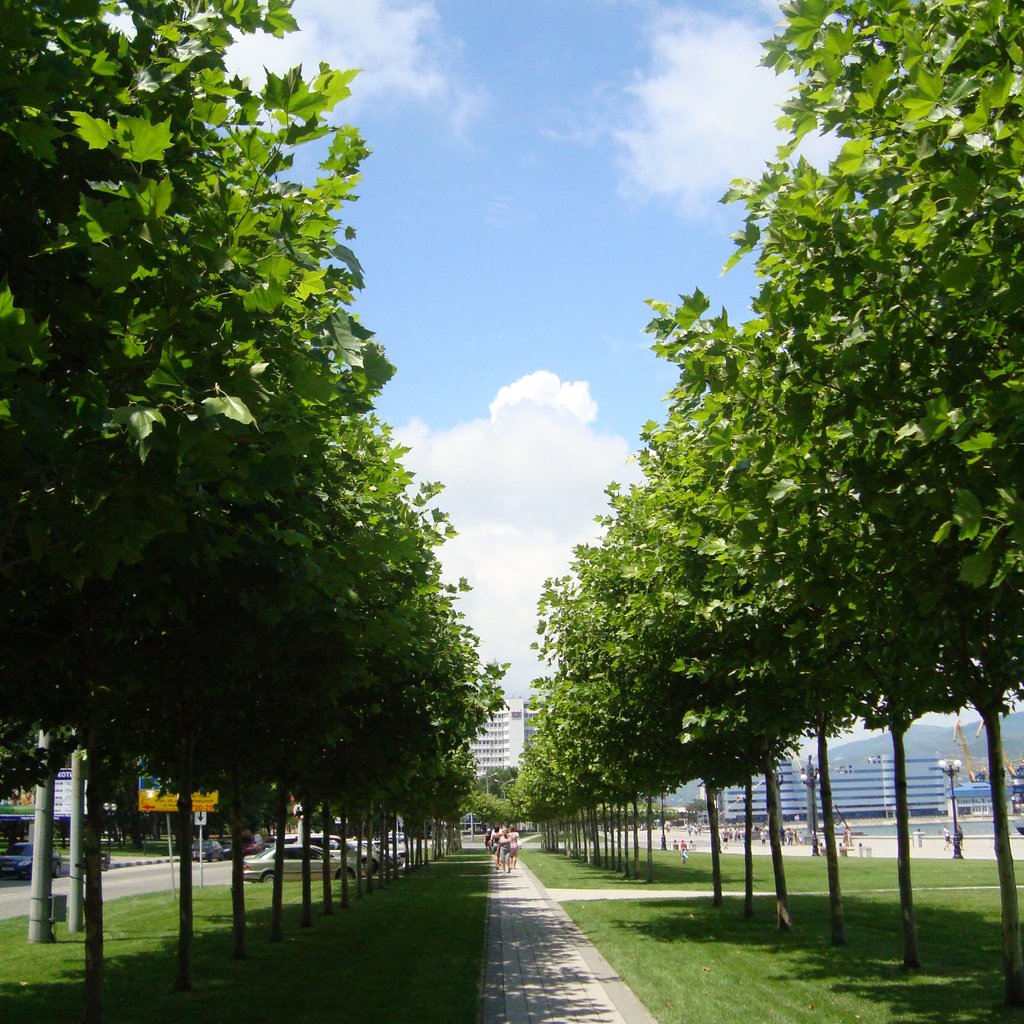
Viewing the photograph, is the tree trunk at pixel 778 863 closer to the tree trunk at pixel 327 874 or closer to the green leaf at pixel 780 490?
the tree trunk at pixel 327 874

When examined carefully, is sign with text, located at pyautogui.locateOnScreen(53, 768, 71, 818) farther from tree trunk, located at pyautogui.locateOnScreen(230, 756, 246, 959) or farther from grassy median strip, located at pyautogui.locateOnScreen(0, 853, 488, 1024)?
tree trunk, located at pyautogui.locateOnScreen(230, 756, 246, 959)

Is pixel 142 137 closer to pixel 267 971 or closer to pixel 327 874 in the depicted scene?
pixel 267 971

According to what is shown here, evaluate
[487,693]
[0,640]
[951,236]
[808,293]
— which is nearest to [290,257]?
[808,293]

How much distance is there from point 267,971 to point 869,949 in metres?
8.01

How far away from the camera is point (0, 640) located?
838 centimetres

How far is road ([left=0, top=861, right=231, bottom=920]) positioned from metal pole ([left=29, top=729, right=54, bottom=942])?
6960 mm

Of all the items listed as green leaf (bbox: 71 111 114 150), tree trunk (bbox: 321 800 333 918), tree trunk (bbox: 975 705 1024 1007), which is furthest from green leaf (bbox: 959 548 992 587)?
tree trunk (bbox: 321 800 333 918)

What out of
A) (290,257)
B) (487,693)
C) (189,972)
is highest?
(290,257)

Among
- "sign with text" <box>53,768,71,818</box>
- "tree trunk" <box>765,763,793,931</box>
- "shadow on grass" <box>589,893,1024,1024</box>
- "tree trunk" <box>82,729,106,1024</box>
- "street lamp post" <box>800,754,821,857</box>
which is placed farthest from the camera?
"street lamp post" <box>800,754,821,857</box>

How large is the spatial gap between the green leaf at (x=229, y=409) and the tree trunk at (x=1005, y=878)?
791cm

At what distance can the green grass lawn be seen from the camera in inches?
408

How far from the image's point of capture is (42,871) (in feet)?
58.0

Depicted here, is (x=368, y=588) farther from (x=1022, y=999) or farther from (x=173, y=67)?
(x=1022, y=999)

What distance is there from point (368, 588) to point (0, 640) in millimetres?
2801
